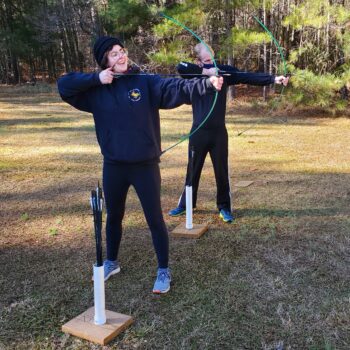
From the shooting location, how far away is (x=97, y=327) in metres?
2.49

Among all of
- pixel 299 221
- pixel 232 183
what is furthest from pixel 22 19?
pixel 299 221

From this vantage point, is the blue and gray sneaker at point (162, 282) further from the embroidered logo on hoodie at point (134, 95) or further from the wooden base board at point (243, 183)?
the wooden base board at point (243, 183)

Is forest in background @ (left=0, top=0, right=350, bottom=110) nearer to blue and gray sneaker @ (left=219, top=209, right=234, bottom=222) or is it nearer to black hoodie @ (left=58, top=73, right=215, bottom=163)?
blue and gray sneaker @ (left=219, top=209, right=234, bottom=222)

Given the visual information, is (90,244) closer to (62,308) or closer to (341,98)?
(62,308)

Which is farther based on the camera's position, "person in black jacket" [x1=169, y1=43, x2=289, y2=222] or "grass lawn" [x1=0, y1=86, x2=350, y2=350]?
"person in black jacket" [x1=169, y1=43, x2=289, y2=222]

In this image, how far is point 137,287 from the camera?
3031 mm

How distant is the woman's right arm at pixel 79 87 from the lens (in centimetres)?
261

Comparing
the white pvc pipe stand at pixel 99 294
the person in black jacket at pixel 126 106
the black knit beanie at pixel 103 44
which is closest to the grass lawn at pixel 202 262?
the white pvc pipe stand at pixel 99 294

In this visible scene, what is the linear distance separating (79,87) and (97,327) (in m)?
1.41

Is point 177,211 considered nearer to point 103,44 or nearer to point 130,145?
point 130,145

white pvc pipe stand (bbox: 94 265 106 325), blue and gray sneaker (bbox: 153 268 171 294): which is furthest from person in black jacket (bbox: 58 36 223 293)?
white pvc pipe stand (bbox: 94 265 106 325)

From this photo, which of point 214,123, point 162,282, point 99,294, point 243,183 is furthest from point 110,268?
point 243,183

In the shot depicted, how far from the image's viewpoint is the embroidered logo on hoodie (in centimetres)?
263

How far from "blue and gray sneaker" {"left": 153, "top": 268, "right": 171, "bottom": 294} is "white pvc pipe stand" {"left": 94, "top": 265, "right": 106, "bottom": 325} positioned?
49 centimetres
